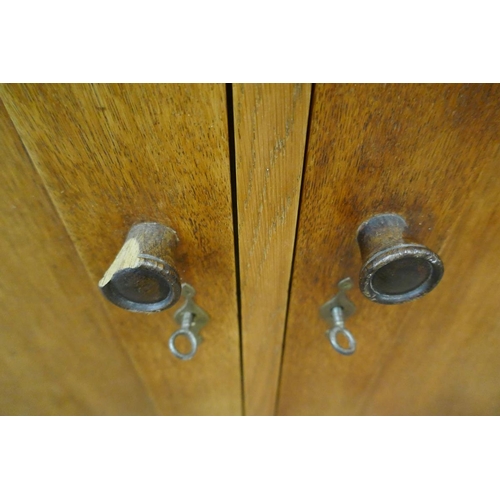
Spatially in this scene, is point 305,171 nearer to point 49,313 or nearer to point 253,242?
point 253,242

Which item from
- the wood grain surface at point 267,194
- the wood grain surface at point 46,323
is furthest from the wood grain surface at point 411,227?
the wood grain surface at point 46,323

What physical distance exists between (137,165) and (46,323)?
378mm

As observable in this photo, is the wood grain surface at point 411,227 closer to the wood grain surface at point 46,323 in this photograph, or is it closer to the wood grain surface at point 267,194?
the wood grain surface at point 267,194

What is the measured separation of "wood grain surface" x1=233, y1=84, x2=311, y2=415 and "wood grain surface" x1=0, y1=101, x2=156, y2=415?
0.77 feet

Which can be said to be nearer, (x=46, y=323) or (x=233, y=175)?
(x=233, y=175)

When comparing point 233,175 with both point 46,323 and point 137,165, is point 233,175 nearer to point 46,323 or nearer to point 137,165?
point 137,165

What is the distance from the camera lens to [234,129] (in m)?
0.31

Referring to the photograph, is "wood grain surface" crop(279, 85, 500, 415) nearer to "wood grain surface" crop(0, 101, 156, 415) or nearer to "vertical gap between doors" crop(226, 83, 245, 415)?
"vertical gap between doors" crop(226, 83, 245, 415)

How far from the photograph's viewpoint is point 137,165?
1.11 feet

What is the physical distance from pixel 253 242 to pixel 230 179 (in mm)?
90

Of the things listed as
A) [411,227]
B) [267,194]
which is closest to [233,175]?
[267,194]

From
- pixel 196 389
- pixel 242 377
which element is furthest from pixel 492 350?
pixel 196 389

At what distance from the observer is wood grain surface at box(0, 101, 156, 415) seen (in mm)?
397

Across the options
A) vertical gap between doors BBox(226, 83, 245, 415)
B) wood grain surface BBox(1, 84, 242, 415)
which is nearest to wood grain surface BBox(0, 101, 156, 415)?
wood grain surface BBox(1, 84, 242, 415)
